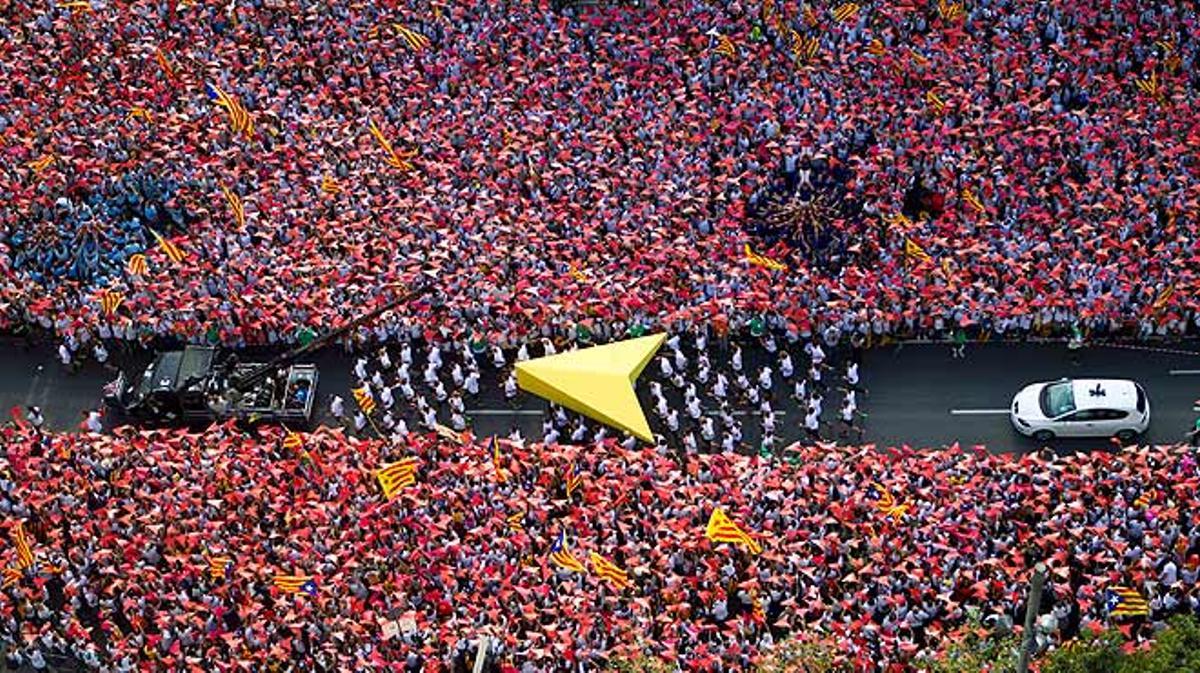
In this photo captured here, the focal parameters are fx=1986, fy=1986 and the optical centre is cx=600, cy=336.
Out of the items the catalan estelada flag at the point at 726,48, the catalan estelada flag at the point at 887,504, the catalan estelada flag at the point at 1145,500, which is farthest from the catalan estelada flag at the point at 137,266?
the catalan estelada flag at the point at 1145,500

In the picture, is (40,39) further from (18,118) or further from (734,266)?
(734,266)

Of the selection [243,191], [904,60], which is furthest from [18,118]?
[904,60]

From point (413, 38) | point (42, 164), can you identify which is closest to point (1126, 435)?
point (413, 38)

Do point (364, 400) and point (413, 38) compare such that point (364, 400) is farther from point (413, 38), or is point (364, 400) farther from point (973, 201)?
point (973, 201)

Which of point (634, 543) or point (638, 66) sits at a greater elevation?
point (638, 66)

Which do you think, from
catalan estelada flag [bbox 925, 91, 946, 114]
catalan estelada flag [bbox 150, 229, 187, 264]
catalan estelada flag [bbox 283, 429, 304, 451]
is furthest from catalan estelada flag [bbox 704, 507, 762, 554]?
catalan estelada flag [bbox 150, 229, 187, 264]

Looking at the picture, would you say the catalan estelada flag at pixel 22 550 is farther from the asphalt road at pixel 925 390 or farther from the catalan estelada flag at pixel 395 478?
the catalan estelada flag at pixel 395 478
